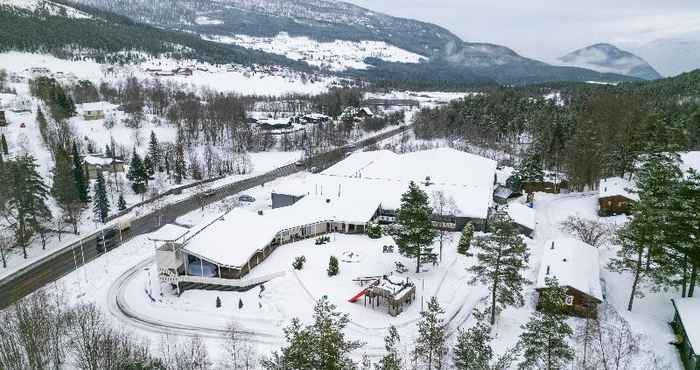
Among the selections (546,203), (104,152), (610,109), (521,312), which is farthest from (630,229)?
(104,152)

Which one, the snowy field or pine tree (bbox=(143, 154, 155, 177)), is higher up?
pine tree (bbox=(143, 154, 155, 177))

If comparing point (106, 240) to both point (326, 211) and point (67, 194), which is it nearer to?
point (67, 194)

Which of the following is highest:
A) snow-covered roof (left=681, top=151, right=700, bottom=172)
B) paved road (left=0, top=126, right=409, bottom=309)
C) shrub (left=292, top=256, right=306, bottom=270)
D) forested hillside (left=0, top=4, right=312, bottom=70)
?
forested hillside (left=0, top=4, right=312, bottom=70)

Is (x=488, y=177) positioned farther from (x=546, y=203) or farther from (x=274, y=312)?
(x=274, y=312)

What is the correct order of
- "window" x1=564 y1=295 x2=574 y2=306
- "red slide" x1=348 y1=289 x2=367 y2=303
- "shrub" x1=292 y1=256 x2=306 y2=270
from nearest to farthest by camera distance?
"window" x1=564 y1=295 x2=574 y2=306
"red slide" x1=348 y1=289 x2=367 y2=303
"shrub" x1=292 y1=256 x2=306 y2=270

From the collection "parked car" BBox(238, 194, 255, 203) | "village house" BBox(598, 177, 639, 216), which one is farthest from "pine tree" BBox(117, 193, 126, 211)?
"village house" BBox(598, 177, 639, 216)

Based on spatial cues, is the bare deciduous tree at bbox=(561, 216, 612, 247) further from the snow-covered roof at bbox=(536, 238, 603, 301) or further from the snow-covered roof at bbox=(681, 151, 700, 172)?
the snow-covered roof at bbox=(681, 151, 700, 172)

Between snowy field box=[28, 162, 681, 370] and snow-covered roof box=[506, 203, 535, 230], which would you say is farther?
snow-covered roof box=[506, 203, 535, 230]
